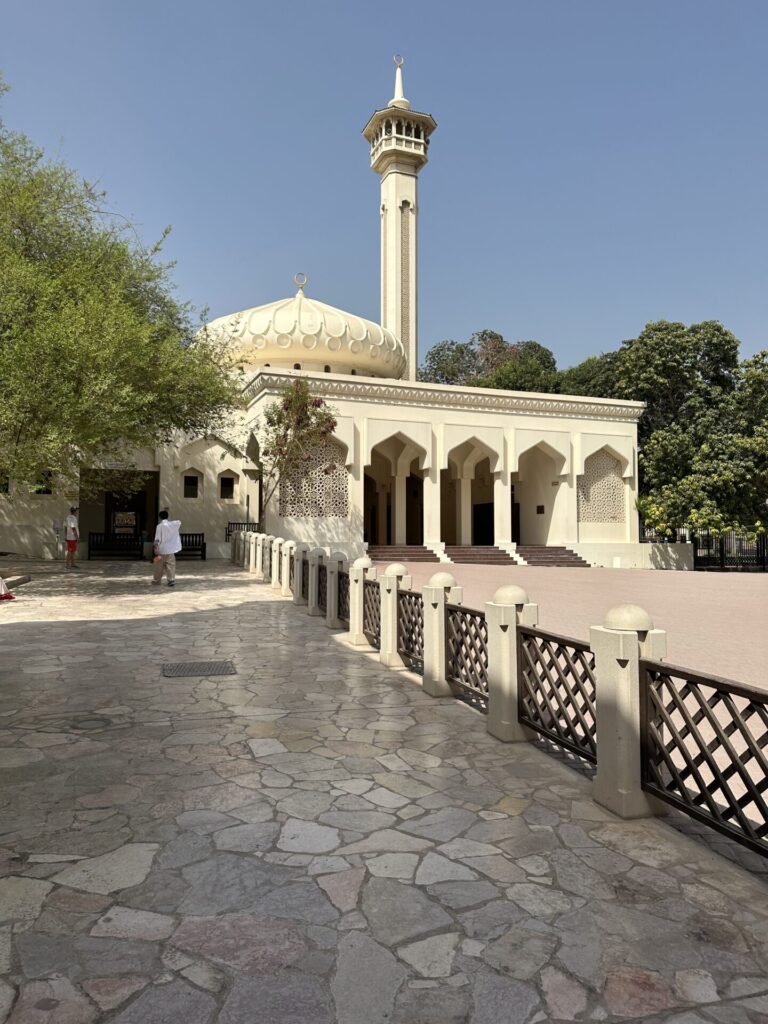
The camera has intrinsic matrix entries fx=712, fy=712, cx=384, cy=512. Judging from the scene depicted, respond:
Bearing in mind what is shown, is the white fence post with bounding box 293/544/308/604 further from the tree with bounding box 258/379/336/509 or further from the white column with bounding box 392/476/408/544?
the white column with bounding box 392/476/408/544

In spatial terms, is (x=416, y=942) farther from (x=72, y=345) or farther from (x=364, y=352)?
(x=364, y=352)

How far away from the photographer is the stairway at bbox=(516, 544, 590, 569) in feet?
80.1

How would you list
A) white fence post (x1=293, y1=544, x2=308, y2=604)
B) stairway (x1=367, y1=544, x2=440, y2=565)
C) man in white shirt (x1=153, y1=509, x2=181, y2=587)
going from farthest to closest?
stairway (x1=367, y1=544, x2=440, y2=565), man in white shirt (x1=153, y1=509, x2=181, y2=587), white fence post (x1=293, y1=544, x2=308, y2=604)

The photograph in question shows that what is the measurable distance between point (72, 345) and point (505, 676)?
9.81 metres

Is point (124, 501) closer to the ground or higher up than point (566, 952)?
higher up

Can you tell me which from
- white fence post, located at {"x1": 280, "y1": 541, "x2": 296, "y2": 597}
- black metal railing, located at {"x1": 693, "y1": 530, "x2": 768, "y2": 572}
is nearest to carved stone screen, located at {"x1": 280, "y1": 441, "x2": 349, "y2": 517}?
white fence post, located at {"x1": 280, "y1": 541, "x2": 296, "y2": 597}

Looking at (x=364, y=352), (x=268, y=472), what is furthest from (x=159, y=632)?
(x=364, y=352)

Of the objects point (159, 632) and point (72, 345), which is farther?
point (72, 345)

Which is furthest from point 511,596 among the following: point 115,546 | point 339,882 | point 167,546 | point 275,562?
point 115,546

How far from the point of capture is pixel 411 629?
682cm

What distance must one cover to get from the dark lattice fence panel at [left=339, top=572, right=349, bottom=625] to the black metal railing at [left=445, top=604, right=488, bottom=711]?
11.8ft

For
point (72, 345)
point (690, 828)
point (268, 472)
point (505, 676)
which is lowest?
point (690, 828)

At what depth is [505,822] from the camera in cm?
337

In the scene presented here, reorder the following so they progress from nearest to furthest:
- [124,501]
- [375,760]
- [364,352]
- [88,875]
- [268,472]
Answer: [88,875], [375,760], [268,472], [124,501], [364,352]
